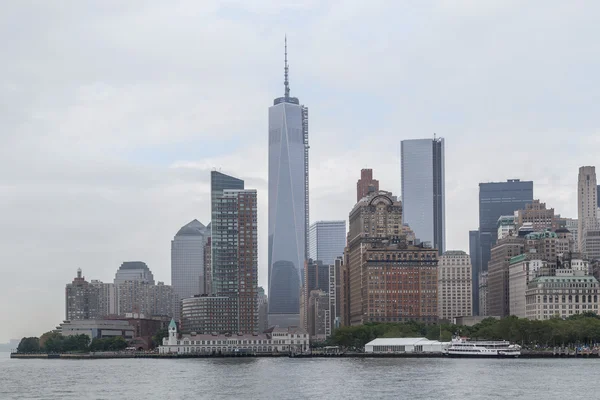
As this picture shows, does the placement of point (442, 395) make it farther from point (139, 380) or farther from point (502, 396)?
point (139, 380)

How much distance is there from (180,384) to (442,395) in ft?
158

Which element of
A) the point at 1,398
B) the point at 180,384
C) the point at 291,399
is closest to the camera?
the point at 291,399

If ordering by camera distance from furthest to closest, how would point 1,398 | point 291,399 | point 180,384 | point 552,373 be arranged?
point 552,373, point 180,384, point 1,398, point 291,399

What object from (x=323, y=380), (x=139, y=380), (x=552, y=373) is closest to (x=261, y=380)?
(x=323, y=380)

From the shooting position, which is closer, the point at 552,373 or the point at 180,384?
the point at 180,384

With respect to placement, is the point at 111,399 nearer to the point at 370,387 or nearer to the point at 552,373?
the point at 370,387

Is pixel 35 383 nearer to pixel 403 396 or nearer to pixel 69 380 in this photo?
pixel 69 380

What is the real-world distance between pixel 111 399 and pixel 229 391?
726 inches

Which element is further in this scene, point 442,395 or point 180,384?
point 180,384

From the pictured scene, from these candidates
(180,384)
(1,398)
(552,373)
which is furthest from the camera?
(552,373)

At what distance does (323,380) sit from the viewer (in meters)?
177

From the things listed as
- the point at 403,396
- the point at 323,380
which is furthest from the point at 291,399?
the point at 323,380

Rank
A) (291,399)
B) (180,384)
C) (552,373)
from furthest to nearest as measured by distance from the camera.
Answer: (552,373), (180,384), (291,399)

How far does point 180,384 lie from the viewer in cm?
17375
